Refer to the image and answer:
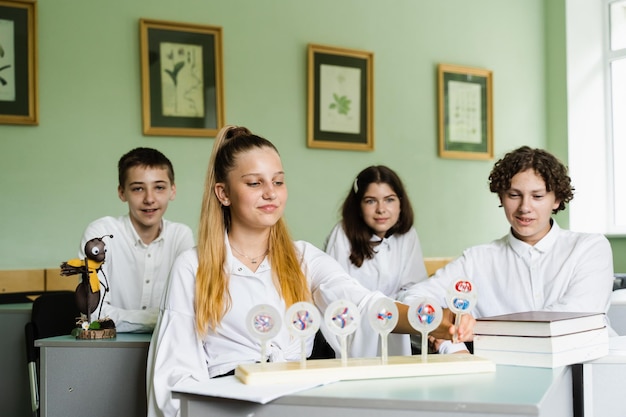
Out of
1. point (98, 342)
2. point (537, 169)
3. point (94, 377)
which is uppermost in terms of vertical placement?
point (537, 169)

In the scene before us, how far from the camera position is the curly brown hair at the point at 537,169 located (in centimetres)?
254

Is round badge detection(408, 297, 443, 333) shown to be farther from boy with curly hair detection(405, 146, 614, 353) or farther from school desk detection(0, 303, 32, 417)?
school desk detection(0, 303, 32, 417)

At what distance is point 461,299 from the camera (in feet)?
5.76

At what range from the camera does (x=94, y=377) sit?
7.61ft

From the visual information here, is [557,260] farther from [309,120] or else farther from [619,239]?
[619,239]

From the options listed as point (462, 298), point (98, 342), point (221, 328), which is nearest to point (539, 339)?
point (462, 298)

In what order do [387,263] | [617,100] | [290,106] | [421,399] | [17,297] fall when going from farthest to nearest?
[617,100] → [290,106] → [17,297] → [387,263] → [421,399]

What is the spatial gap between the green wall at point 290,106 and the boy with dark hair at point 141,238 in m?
0.93

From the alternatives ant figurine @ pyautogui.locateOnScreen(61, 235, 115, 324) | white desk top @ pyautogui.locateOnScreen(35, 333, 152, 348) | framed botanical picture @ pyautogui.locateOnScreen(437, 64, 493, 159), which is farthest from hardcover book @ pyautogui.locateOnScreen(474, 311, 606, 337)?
framed botanical picture @ pyautogui.locateOnScreen(437, 64, 493, 159)

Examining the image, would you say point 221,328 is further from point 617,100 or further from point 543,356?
point 617,100

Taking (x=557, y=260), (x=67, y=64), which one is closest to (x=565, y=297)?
(x=557, y=260)

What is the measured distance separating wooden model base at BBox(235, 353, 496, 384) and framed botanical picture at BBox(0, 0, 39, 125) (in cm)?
282

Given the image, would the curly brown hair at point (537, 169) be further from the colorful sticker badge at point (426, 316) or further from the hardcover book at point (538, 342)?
the colorful sticker badge at point (426, 316)

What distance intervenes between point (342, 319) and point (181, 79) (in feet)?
9.67
